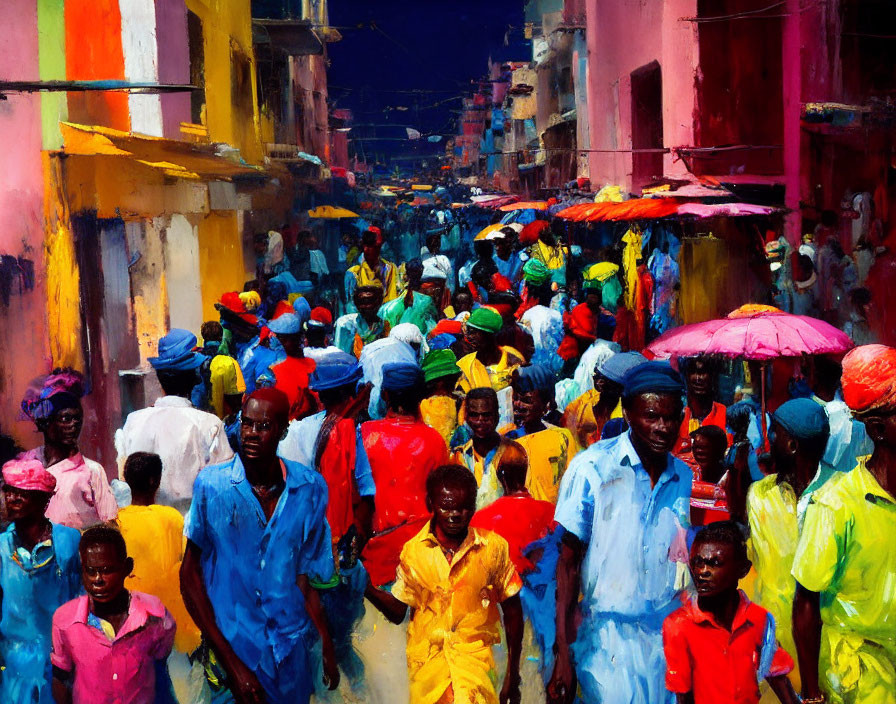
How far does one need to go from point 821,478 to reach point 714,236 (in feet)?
36.4

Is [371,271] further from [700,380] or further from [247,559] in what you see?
[247,559]

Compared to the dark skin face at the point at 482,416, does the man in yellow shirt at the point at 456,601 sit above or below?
below

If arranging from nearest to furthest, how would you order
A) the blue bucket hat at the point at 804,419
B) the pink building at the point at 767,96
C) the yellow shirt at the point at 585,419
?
the blue bucket hat at the point at 804,419 < the yellow shirt at the point at 585,419 < the pink building at the point at 767,96

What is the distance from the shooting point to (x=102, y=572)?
13.2ft

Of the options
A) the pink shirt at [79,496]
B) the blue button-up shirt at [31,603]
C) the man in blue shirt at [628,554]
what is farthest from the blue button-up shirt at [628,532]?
the pink shirt at [79,496]

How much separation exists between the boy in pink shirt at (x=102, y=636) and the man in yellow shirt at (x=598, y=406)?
3.12 metres

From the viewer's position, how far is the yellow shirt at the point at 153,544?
5.20 meters

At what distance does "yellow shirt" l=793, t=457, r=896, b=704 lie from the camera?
3688 mm

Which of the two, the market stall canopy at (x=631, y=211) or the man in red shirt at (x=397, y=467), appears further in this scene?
the market stall canopy at (x=631, y=211)

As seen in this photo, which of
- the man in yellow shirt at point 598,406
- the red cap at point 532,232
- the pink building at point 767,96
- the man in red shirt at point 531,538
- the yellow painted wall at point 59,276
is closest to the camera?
the man in red shirt at point 531,538

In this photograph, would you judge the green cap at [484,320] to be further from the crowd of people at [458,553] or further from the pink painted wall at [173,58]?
the pink painted wall at [173,58]

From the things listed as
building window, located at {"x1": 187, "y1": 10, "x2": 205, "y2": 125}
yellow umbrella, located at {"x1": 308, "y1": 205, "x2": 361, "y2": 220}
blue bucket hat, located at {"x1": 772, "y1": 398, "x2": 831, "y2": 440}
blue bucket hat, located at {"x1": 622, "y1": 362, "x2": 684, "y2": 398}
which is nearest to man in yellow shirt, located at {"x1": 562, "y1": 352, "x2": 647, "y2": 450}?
blue bucket hat, located at {"x1": 772, "y1": 398, "x2": 831, "y2": 440}

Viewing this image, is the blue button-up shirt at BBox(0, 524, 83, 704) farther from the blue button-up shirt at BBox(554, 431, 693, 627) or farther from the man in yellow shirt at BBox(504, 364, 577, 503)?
the man in yellow shirt at BBox(504, 364, 577, 503)

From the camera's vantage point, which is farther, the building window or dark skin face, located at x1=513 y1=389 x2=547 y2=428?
the building window
